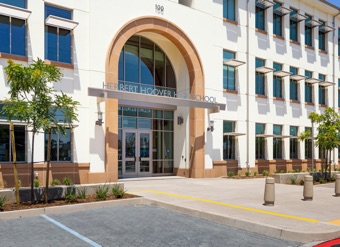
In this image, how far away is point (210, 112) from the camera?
22719 mm

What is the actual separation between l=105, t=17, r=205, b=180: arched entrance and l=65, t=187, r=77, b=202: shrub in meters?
6.36

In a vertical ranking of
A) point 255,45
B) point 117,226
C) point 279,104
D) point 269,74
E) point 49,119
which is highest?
point 255,45

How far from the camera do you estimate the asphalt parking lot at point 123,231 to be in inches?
299

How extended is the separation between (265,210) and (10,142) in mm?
11139

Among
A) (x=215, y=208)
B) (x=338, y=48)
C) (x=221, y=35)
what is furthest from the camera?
(x=338, y=48)

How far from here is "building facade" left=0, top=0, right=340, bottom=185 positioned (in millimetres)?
17219

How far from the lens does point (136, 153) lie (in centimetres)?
2241

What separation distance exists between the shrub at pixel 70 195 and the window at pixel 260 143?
17117 mm

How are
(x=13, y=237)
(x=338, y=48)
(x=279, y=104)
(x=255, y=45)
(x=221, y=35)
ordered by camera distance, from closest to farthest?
(x=13, y=237) → (x=221, y=35) → (x=255, y=45) → (x=279, y=104) → (x=338, y=48)

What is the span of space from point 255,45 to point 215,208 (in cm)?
1813

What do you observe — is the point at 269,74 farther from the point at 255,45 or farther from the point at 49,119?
the point at 49,119

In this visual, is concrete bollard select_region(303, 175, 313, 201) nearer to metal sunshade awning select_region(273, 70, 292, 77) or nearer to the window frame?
the window frame

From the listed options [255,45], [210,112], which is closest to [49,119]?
[210,112]

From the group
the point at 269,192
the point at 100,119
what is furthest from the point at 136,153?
the point at 269,192
